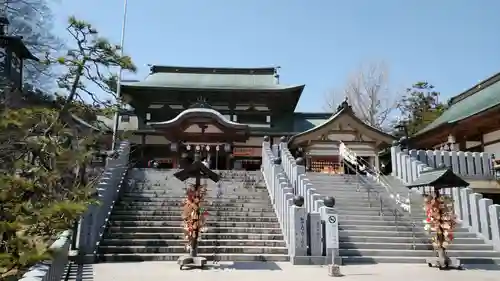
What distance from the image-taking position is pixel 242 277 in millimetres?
7246

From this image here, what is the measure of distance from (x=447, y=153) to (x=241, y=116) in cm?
1217

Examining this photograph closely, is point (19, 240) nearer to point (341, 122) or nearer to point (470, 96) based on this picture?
point (341, 122)

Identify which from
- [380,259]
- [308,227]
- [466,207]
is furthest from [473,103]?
[308,227]

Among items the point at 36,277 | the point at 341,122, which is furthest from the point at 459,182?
the point at 341,122

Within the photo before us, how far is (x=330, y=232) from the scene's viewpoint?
8.30 metres

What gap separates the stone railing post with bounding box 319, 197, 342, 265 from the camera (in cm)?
817

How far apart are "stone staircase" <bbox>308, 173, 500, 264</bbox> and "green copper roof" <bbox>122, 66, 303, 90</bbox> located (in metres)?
12.2

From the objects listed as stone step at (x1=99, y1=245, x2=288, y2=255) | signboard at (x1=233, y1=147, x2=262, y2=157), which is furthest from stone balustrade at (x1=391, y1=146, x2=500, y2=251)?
signboard at (x1=233, y1=147, x2=262, y2=157)

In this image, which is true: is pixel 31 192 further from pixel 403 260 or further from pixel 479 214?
pixel 479 214

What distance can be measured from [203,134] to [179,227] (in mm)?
9911

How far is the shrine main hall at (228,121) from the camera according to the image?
19.5 metres

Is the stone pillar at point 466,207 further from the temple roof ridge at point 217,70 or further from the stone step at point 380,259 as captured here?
the temple roof ridge at point 217,70

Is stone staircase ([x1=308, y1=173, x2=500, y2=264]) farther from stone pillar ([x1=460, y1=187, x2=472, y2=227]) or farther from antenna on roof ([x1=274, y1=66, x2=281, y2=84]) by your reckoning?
antenna on roof ([x1=274, y1=66, x2=281, y2=84])

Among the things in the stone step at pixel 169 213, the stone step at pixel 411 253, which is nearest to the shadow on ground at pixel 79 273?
the stone step at pixel 169 213
